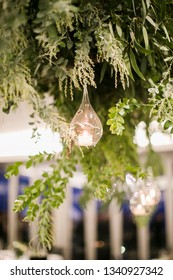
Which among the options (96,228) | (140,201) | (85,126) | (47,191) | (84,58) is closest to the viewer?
(84,58)

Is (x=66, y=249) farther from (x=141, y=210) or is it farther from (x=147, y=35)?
(x=147, y=35)

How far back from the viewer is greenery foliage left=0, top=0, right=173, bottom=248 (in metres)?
1.16

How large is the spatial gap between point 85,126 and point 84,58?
0.24 meters

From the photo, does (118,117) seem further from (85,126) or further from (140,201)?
(140,201)

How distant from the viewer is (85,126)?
1442 mm

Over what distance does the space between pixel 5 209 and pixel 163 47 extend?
581 cm

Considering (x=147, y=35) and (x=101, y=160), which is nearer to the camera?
(x=147, y=35)

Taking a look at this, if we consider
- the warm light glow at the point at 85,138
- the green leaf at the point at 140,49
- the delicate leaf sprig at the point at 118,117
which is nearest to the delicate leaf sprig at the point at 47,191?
the warm light glow at the point at 85,138

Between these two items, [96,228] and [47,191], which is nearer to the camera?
[47,191]

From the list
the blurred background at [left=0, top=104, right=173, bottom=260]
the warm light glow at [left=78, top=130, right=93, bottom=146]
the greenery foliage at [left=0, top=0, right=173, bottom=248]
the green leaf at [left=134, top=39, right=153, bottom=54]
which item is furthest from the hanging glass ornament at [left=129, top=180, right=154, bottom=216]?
the blurred background at [left=0, top=104, right=173, bottom=260]

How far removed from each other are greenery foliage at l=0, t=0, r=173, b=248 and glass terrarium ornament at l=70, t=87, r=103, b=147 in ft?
0.12

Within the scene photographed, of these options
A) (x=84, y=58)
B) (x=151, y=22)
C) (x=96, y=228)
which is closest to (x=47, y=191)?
(x=84, y=58)
